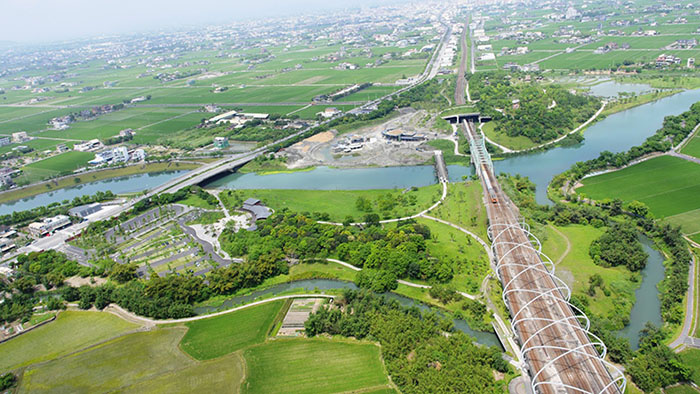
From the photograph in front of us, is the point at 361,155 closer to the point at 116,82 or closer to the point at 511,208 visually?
the point at 511,208

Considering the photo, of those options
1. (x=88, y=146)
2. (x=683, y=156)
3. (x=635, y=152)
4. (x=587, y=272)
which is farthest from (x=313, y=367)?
(x=88, y=146)

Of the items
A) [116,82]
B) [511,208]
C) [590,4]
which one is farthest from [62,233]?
[590,4]

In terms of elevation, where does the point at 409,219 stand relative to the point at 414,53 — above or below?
below

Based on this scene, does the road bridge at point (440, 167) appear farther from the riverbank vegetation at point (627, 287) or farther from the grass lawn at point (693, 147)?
the grass lawn at point (693, 147)

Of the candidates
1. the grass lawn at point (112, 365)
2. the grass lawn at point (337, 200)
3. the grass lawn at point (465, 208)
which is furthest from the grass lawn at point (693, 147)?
the grass lawn at point (112, 365)

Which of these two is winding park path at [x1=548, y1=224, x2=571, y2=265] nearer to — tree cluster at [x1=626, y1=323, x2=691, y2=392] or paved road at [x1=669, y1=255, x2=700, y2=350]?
paved road at [x1=669, y1=255, x2=700, y2=350]

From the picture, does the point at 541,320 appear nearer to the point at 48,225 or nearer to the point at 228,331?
the point at 228,331
